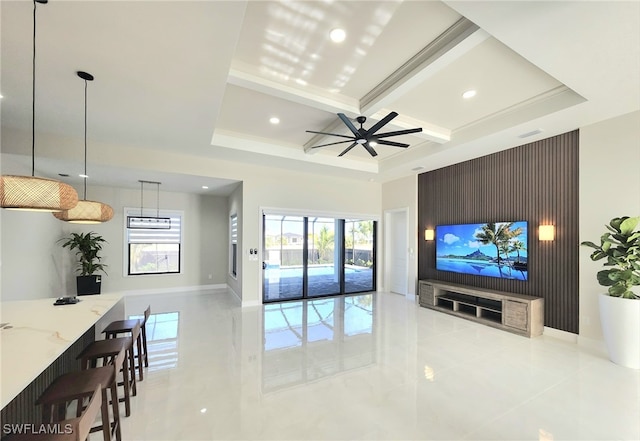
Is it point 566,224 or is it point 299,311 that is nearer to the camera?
point 566,224

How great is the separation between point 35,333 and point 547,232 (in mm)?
6205

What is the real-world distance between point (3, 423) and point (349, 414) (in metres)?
2.32

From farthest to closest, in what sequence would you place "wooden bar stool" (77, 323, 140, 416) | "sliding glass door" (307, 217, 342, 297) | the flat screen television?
"sliding glass door" (307, 217, 342, 297), the flat screen television, "wooden bar stool" (77, 323, 140, 416)

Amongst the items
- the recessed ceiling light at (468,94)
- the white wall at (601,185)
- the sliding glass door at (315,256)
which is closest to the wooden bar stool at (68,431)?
the recessed ceiling light at (468,94)

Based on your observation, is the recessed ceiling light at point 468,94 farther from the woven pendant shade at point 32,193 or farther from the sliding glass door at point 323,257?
the woven pendant shade at point 32,193

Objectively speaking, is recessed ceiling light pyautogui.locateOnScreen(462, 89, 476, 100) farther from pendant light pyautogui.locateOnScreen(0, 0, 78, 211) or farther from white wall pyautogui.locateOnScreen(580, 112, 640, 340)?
pendant light pyautogui.locateOnScreen(0, 0, 78, 211)

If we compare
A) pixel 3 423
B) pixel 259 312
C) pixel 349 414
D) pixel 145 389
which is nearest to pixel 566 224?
pixel 349 414

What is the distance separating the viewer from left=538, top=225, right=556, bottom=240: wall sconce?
446cm

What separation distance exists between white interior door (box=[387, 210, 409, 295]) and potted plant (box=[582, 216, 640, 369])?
13.4 feet

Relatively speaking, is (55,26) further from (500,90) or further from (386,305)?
(386,305)

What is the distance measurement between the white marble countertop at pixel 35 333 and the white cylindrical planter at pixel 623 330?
5457 mm

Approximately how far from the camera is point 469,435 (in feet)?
7.31

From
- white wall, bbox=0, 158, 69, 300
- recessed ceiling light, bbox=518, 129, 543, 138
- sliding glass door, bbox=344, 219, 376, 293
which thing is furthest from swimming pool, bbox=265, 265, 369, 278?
recessed ceiling light, bbox=518, 129, 543, 138

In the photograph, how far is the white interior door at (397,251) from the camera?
24.8 feet
